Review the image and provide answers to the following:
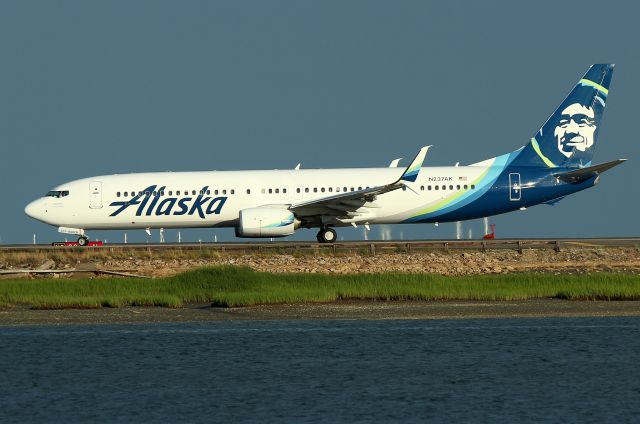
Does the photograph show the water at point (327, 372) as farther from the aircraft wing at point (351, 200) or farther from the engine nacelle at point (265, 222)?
the engine nacelle at point (265, 222)

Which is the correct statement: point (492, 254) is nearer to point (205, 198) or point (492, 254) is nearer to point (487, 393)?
point (205, 198)

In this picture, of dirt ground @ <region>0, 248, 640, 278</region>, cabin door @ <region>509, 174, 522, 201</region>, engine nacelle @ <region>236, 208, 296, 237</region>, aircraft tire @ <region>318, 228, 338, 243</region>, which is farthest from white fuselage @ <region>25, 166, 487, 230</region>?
dirt ground @ <region>0, 248, 640, 278</region>

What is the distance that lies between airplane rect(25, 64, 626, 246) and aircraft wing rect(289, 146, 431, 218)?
87 millimetres

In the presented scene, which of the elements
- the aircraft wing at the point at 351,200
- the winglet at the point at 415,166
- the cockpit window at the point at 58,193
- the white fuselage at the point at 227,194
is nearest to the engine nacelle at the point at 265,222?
the aircraft wing at the point at 351,200

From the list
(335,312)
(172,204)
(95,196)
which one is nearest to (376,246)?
(172,204)

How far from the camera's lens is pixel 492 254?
5019cm

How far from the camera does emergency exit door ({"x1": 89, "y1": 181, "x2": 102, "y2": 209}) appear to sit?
55.4 metres

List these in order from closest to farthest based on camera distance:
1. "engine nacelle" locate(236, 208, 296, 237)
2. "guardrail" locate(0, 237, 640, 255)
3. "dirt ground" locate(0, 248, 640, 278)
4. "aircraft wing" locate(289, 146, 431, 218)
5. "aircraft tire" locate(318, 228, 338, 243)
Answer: "dirt ground" locate(0, 248, 640, 278)
"guardrail" locate(0, 237, 640, 255)
"aircraft wing" locate(289, 146, 431, 218)
"engine nacelle" locate(236, 208, 296, 237)
"aircraft tire" locate(318, 228, 338, 243)

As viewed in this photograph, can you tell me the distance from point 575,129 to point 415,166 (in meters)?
9.08

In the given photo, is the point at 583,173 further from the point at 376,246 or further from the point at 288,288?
the point at 288,288

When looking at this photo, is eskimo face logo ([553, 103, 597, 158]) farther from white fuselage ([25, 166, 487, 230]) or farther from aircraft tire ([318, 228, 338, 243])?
aircraft tire ([318, 228, 338, 243])

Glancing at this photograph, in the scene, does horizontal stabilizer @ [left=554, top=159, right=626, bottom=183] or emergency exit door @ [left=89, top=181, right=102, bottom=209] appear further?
emergency exit door @ [left=89, top=181, right=102, bottom=209]

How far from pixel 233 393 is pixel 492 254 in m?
26.2

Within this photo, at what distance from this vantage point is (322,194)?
55.1 metres
